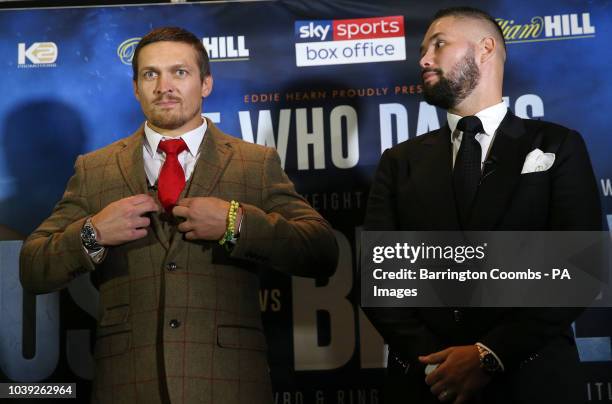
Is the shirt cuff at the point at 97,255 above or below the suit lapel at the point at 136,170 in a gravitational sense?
below

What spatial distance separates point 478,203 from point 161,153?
938 millimetres

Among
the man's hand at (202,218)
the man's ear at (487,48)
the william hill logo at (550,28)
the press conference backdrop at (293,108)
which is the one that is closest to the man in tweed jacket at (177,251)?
the man's hand at (202,218)

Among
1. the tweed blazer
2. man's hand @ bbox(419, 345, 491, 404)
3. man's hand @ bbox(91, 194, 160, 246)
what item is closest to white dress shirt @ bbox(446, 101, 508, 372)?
the tweed blazer

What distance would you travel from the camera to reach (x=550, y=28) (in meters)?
3.46

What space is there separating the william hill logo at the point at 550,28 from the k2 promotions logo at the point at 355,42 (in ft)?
1.42

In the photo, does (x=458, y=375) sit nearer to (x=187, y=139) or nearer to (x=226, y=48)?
(x=187, y=139)

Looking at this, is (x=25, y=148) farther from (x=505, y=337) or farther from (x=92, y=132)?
(x=505, y=337)

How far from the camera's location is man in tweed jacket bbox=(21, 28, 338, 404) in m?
2.32

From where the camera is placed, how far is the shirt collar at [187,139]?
102 inches

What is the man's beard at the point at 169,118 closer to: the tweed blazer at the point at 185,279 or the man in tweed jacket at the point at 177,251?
the man in tweed jacket at the point at 177,251

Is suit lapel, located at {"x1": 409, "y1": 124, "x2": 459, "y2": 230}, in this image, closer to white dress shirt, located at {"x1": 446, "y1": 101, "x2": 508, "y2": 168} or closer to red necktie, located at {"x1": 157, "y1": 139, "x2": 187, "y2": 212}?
white dress shirt, located at {"x1": 446, "y1": 101, "x2": 508, "y2": 168}

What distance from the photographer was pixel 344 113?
3.51m

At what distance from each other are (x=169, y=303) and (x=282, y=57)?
1.50 meters

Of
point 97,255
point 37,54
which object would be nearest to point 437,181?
point 97,255
